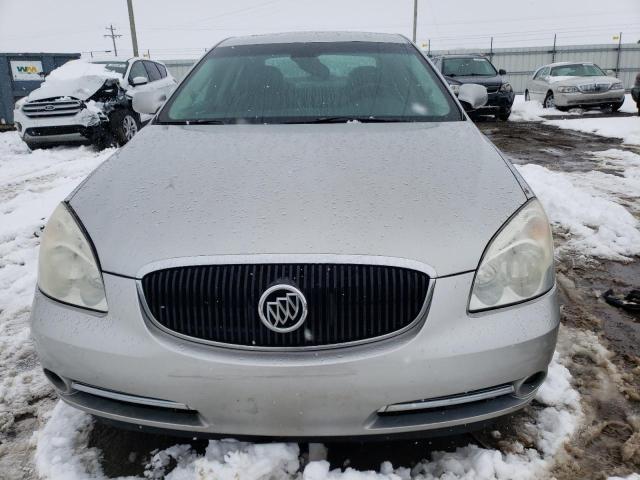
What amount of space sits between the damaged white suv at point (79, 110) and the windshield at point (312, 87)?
6.62 m

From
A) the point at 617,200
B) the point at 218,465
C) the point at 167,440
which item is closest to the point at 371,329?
the point at 218,465

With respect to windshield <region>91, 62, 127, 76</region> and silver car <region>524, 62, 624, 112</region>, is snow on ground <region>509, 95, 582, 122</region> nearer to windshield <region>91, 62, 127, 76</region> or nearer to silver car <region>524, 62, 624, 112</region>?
silver car <region>524, 62, 624, 112</region>

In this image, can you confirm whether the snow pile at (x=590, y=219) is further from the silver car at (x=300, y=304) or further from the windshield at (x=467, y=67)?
the windshield at (x=467, y=67)

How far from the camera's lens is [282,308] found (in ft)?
4.84

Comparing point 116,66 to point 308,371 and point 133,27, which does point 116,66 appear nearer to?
point 308,371

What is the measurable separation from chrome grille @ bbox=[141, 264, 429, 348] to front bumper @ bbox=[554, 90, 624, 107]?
14.9 meters

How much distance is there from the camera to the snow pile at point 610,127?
9.73 meters

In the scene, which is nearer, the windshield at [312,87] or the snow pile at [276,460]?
the snow pile at [276,460]

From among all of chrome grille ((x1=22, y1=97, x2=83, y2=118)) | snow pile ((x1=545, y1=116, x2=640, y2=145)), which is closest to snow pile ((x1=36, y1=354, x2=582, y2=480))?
chrome grille ((x1=22, y1=97, x2=83, y2=118))

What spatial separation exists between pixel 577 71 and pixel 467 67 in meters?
3.70

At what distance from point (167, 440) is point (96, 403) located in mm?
384

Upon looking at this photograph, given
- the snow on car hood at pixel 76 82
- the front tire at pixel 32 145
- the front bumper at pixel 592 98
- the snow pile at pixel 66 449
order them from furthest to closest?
the front bumper at pixel 592 98
the front tire at pixel 32 145
the snow on car hood at pixel 76 82
the snow pile at pixel 66 449

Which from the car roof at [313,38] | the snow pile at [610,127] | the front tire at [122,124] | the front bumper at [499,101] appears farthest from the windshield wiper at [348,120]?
the front bumper at [499,101]

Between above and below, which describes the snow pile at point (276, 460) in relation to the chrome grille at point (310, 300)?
below
